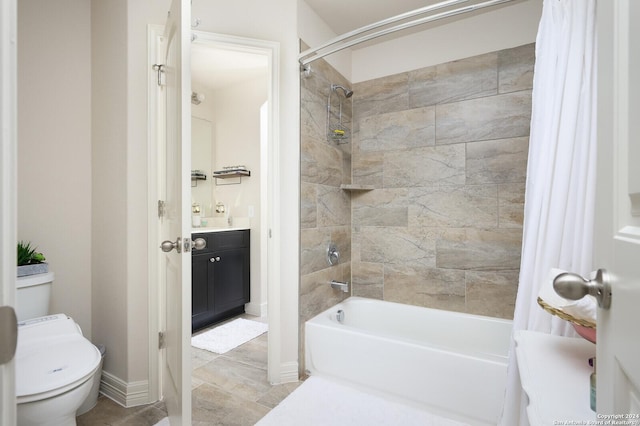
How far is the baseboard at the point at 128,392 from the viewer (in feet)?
6.01

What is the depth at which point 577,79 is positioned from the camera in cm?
117

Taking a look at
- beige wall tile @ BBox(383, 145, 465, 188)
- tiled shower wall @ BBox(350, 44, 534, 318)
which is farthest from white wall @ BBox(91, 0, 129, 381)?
beige wall tile @ BBox(383, 145, 465, 188)

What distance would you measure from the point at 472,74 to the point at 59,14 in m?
2.77

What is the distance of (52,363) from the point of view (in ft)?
4.54

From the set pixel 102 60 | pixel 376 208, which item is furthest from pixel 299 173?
pixel 102 60

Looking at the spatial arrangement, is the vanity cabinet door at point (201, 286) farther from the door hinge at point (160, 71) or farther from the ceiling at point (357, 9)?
the ceiling at point (357, 9)

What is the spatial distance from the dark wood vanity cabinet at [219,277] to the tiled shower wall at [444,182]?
1248 mm

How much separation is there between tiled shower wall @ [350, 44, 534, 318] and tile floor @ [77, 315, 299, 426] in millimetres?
596

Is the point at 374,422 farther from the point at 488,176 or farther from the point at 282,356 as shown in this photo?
the point at 488,176

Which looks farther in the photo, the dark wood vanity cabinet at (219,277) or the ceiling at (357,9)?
the dark wood vanity cabinet at (219,277)

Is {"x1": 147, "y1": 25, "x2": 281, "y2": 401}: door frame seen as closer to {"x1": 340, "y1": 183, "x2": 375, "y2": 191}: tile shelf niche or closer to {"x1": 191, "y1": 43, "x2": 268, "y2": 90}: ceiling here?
{"x1": 340, "y1": 183, "x2": 375, "y2": 191}: tile shelf niche

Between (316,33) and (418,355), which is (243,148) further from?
(418,355)

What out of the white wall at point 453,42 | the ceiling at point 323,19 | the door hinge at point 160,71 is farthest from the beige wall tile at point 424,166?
the door hinge at point 160,71

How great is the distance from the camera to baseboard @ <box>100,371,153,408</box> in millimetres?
1831
